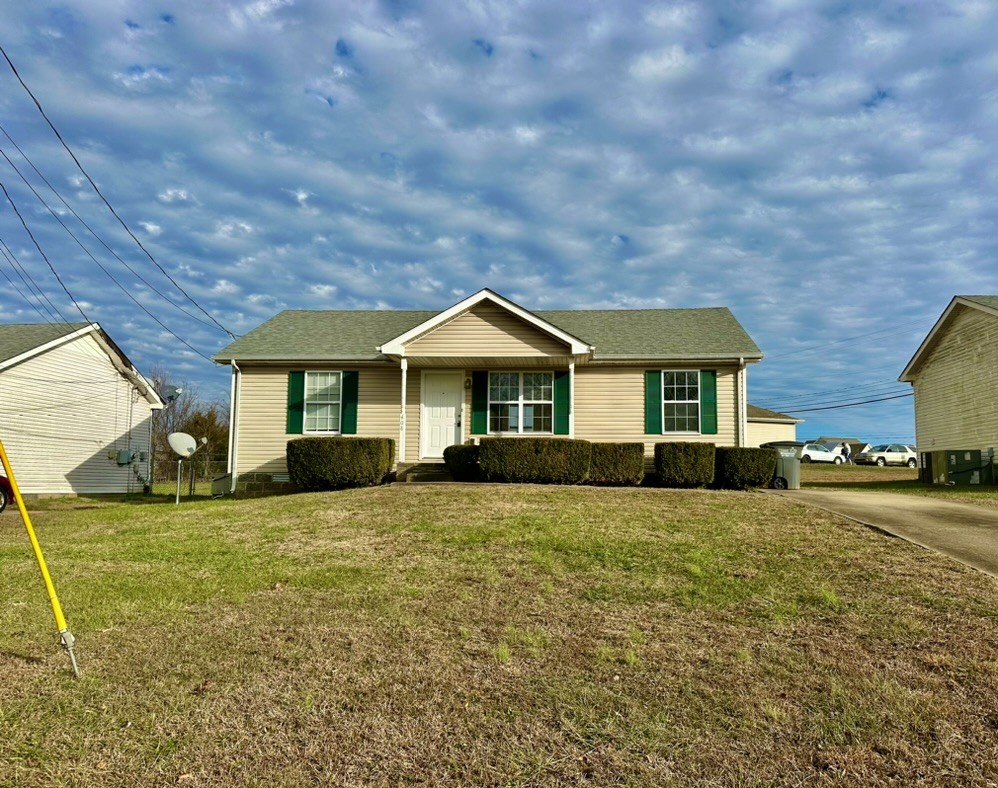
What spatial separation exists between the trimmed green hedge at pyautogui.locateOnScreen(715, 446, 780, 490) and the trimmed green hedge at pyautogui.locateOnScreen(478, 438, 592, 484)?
10.4ft

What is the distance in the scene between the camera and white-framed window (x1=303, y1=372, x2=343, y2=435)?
17.3 metres

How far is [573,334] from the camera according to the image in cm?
1830

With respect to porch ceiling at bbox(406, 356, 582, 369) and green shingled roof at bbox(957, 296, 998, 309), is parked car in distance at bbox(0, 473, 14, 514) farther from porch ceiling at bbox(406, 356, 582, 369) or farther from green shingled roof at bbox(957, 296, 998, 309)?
green shingled roof at bbox(957, 296, 998, 309)

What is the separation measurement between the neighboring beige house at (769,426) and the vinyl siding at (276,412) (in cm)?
3027

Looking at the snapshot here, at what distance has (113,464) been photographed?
2525cm

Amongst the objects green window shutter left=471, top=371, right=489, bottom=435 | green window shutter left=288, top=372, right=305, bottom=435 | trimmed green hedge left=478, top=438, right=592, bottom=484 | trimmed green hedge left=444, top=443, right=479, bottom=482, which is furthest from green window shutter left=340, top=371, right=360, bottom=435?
trimmed green hedge left=478, top=438, right=592, bottom=484

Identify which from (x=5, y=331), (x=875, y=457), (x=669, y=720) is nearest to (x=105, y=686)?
(x=669, y=720)

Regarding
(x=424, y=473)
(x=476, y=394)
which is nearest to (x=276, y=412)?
(x=424, y=473)

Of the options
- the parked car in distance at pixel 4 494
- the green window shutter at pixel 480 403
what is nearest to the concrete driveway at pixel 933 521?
the green window shutter at pixel 480 403

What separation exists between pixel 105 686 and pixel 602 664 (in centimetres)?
316

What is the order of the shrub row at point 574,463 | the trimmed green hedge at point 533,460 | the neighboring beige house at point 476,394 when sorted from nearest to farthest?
A: the trimmed green hedge at point 533,460, the shrub row at point 574,463, the neighboring beige house at point 476,394

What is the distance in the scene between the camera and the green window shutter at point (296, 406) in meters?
17.3

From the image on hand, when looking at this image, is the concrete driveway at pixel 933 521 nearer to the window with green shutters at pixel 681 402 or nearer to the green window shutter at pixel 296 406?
the window with green shutters at pixel 681 402

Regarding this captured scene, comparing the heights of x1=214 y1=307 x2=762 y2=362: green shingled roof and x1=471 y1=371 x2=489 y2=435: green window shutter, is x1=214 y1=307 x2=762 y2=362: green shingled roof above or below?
above
